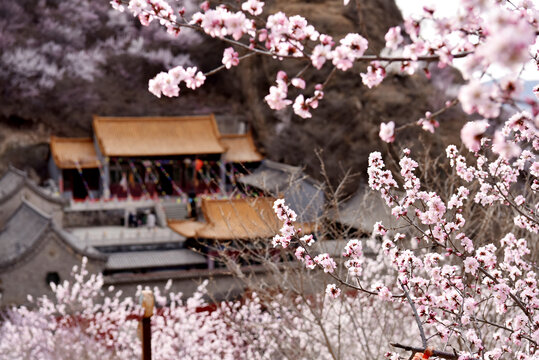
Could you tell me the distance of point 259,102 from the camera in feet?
123

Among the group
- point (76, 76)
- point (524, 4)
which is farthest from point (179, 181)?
point (524, 4)

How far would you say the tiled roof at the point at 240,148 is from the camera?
35.2 metres

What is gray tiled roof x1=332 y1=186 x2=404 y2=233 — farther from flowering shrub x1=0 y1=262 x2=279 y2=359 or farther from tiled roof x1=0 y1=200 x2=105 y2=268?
tiled roof x1=0 y1=200 x2=105 y2=268

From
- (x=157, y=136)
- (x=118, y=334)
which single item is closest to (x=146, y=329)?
(x=118, y=334)

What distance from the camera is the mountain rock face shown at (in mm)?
32688

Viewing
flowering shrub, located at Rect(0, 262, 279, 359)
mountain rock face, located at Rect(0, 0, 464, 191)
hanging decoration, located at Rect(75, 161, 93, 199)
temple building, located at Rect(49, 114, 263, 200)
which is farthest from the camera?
temple building, located at Rect(49, 114, 263, 200)

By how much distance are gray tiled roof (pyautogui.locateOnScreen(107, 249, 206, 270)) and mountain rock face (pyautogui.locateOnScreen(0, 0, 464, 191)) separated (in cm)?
838

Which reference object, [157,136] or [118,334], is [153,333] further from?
[157,136]

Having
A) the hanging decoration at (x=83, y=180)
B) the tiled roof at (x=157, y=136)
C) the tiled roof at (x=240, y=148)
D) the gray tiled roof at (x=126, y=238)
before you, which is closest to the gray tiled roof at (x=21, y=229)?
the gray tiled roof at (x=126, y=238)

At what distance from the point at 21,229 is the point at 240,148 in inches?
573

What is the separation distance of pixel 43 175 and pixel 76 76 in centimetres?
672

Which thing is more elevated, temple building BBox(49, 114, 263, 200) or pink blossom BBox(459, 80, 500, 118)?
temple building BBox(49, 114, 263, 200)

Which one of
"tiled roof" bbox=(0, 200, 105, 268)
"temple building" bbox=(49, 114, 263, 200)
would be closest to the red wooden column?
"tiled roof" bbox=(0, 200, 105, 268)

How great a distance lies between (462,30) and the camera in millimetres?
2639
